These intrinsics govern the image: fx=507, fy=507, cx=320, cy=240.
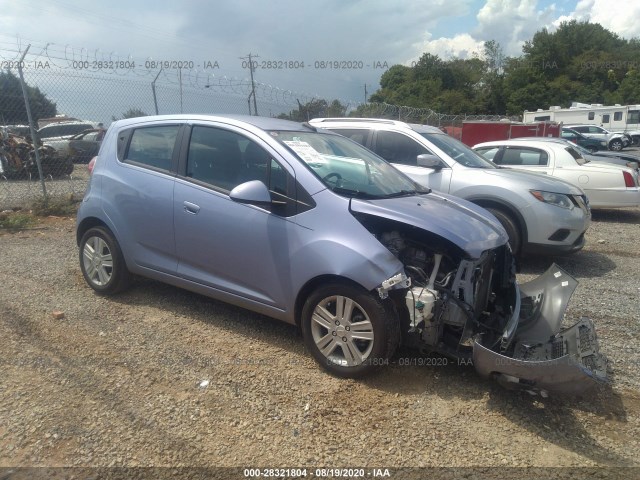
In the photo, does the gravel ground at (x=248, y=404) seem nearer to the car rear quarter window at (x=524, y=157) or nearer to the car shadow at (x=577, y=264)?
the car shadow at (x=577, y=264)

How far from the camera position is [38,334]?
4113mm

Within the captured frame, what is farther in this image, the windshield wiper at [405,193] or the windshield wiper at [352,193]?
the windshield wiper at [405,193]

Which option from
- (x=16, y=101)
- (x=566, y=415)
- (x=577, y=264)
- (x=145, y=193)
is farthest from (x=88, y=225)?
(x=577, y=264)

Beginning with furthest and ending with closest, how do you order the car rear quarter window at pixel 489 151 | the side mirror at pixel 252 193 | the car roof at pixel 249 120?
the car rear quarter window at pixel 489 151 → the car roof at pixel 249 120 → the side mirror at pixel 252 193

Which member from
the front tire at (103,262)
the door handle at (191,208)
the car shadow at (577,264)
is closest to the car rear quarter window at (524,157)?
the car shadow at (577,264)

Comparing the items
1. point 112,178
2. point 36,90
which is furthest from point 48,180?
point 112,178

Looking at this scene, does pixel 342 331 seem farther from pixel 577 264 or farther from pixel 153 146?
pixel 577 264

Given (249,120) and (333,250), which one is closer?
(333,250)

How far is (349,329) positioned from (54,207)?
7.86 metres

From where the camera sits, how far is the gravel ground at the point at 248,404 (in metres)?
2.75

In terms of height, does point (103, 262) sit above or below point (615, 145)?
above

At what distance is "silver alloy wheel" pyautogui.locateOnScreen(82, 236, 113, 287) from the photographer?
480 centimetres

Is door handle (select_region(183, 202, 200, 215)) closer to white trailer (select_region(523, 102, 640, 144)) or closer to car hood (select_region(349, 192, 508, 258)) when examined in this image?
car hood (select_region(349, 192, 508, 258))

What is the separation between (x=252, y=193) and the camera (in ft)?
11.7
